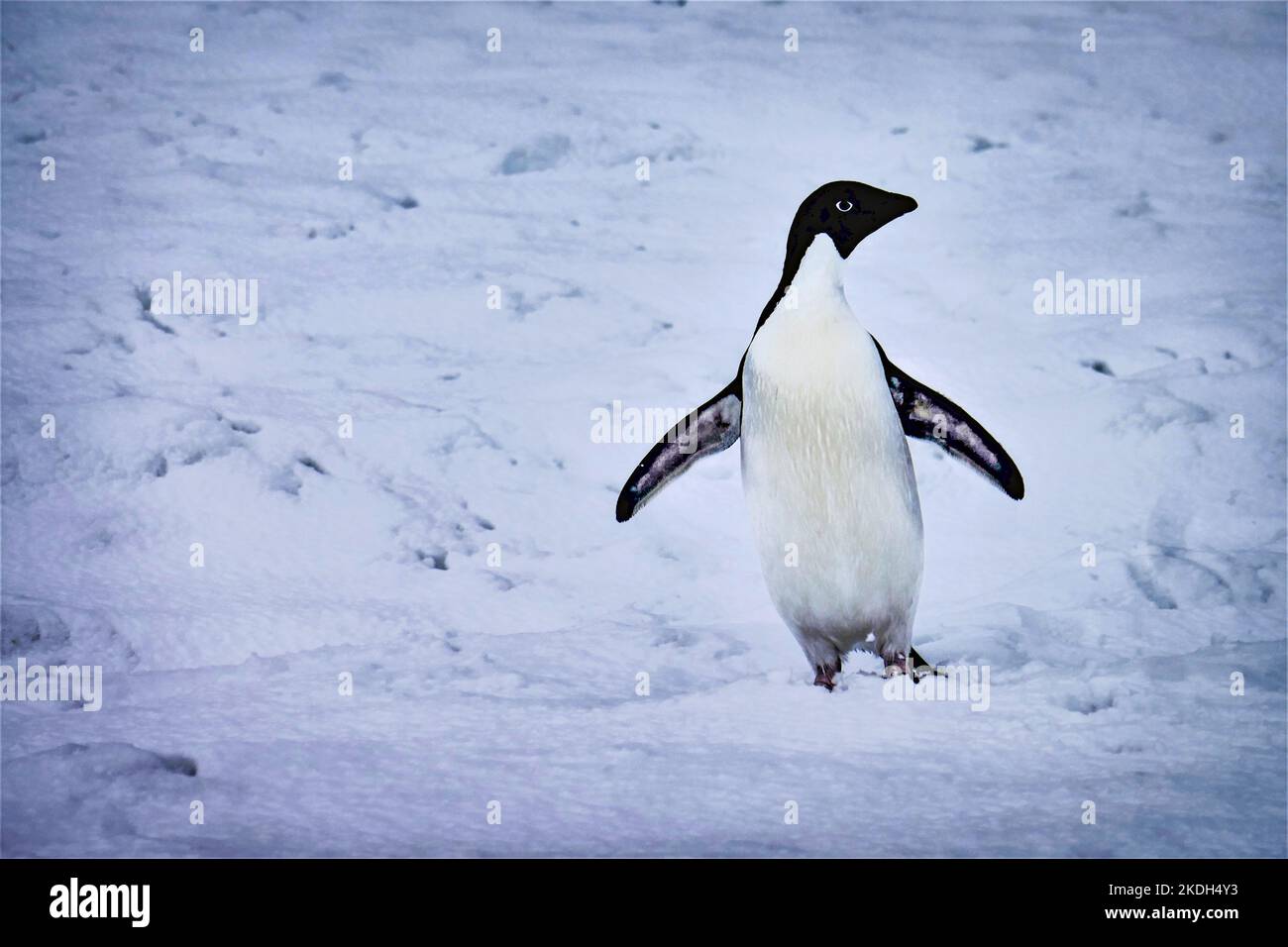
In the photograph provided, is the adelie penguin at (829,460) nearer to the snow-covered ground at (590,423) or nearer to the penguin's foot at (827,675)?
the penguin's foot at (827,675)

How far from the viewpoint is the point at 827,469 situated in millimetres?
2400

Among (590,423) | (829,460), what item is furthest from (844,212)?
(590,423)

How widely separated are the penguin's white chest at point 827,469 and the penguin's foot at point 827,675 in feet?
0.21

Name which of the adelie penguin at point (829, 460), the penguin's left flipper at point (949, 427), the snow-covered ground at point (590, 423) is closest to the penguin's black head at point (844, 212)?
the adelie penguin at point (829, 460)

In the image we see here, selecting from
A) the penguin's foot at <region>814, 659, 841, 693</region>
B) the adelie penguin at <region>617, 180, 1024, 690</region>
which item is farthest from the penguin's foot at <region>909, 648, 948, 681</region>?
the penguin's foot at <region>814, 659, 841, 693</region>

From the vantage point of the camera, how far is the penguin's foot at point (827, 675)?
2.46 meters

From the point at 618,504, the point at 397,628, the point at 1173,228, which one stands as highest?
the point at 1173,228

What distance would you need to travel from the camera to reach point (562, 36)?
11.0 feet

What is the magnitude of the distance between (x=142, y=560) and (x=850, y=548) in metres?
1.48

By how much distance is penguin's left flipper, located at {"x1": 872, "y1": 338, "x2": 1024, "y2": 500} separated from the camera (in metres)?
2.55

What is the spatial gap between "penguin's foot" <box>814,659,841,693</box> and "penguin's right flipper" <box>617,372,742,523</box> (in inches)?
18.4

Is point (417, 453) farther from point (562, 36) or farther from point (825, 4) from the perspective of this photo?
point (825, 4)

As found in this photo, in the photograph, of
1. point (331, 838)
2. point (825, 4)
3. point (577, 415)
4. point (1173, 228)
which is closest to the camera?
point (331, 838)

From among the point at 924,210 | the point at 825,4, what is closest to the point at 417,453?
the point at 924,210
